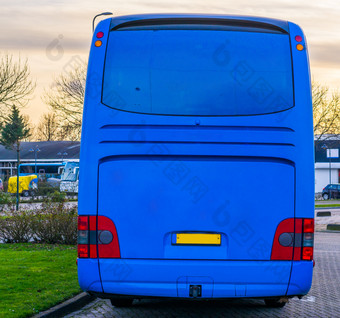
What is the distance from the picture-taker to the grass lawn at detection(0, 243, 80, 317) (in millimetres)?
7816

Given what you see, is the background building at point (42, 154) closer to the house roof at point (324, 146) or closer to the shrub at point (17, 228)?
the house roof at point (324, 146)

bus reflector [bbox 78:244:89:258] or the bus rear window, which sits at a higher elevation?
the bus rear window

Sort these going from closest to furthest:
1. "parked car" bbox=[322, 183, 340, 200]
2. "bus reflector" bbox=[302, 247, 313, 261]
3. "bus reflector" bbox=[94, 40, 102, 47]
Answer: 1. "bus reflector" bbox=[302, 247, 313, 261]
2. "bus reflector" bbox=[94, 40, 102, 47]
3. "parked car" bbox=[322, 183, 340, 200]

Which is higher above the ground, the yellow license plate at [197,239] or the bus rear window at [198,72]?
the bus rear window at [198,72]

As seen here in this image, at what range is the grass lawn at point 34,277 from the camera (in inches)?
308

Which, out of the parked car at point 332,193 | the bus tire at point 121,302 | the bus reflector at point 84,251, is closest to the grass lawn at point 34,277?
the bus tire at point 121,302

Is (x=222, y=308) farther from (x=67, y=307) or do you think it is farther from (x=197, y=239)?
(x=197, y=239)

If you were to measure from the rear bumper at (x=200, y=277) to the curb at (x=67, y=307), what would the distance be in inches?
68.0

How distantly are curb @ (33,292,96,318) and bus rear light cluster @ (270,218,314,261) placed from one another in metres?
2.86

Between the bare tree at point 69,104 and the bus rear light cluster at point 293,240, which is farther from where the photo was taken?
the bare tree at point 69,104

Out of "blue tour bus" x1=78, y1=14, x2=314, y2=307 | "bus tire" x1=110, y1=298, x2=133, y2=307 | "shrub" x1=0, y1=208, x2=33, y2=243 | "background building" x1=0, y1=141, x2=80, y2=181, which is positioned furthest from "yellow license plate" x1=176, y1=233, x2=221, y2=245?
"background building" x1=0, y1=141, x2=80, y2=181

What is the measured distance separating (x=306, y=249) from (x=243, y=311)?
2.35m

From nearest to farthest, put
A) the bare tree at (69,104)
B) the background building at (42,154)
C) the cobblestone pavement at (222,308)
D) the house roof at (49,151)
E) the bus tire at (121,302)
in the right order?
1. the cobblestone pavement at (222,308)
2. the bus tire at (121,302)
3. the bare tree at (69,104)
4. the background building at (42,154)
5. the house roof at (49,151)

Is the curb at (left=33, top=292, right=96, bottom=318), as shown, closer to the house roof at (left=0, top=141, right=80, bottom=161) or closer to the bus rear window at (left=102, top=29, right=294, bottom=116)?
the bus rear window at (left=102, top=29, right=294, bottom=116)
